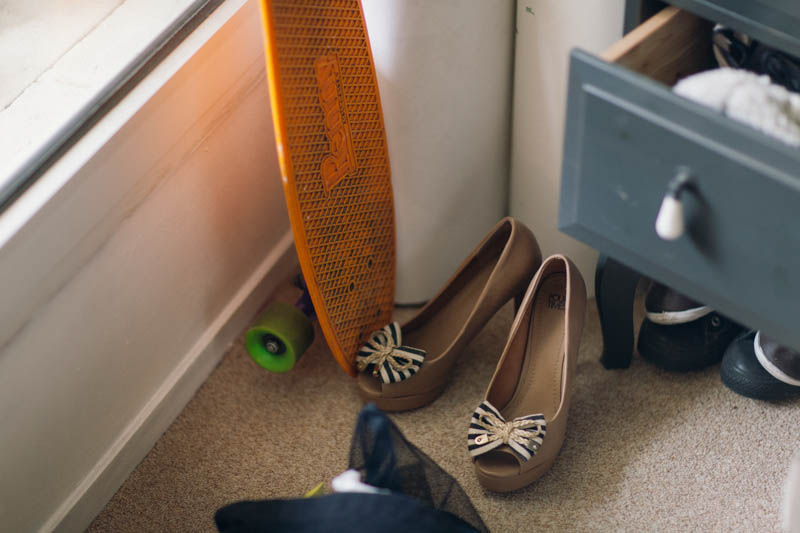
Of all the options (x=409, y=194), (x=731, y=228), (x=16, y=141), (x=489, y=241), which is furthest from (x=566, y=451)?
(x=16, y=141)

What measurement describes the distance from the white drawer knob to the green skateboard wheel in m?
0.70

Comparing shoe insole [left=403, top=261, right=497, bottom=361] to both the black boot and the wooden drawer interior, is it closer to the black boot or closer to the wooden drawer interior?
the black boot

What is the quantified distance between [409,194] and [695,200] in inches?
23.9

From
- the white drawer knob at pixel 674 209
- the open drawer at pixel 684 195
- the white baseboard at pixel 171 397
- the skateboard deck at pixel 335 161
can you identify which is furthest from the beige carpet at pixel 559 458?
the white drawer knob at pixel 674 209

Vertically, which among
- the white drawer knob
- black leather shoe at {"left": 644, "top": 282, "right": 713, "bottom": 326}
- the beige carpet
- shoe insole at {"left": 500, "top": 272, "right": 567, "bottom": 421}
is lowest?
the beige carpet

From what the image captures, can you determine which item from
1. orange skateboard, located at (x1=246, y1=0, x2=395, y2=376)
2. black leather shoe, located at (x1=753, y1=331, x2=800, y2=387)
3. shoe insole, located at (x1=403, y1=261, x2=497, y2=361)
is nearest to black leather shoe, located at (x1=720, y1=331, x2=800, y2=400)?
black leather shoe, located at (x1=753, y1=331, x2=800, y2=387)

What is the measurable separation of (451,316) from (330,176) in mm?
339

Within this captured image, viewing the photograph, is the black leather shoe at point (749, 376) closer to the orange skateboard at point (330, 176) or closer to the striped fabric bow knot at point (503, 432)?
the striped fabric bow knot at point (503, 432)

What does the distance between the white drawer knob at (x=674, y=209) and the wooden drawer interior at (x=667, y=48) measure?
159 mm

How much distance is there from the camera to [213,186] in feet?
4.19

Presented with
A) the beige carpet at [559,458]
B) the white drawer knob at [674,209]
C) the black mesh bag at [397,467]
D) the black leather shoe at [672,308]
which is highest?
the white drawer knob at [674,209]

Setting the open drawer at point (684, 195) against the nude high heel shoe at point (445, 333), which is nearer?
the open drawer at point (684, 195)

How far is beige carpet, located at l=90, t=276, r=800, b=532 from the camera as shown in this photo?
3.81 ft

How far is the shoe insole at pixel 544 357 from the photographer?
1247 millimetres
